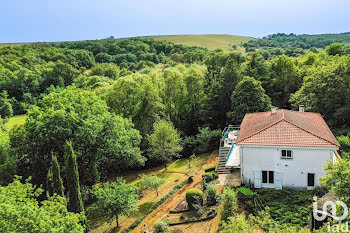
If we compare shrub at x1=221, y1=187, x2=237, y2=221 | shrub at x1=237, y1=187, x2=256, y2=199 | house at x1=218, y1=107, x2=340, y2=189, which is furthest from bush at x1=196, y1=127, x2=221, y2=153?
shrub at x1=221, y1=187, x2=237, y2=221

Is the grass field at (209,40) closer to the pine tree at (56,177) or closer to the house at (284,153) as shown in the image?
the house at (284,153)

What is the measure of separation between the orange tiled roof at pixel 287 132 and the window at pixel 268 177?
3066 millimetres

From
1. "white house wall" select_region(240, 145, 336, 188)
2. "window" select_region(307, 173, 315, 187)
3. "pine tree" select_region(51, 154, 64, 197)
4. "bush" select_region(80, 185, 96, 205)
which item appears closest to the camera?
"pine tree" select_region(51, 154, 64, 197)

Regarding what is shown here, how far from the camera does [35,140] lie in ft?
98.0

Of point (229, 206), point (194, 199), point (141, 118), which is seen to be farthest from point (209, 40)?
point (229, 206)

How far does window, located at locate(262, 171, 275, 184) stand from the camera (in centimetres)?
2673

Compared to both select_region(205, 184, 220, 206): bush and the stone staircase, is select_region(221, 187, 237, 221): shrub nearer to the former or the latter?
select_region(205, 184, 220, 206): bush

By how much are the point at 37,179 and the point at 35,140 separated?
4.96 meters

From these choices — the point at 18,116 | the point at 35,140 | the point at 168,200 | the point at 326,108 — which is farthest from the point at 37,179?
the point at 18,116

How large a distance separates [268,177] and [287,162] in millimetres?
2346

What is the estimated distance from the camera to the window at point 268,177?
26725 mm

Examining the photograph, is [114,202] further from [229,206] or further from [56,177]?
[229,206]

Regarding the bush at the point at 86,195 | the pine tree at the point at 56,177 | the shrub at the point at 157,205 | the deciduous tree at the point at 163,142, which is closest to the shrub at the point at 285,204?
the shrub at the point at 157,205

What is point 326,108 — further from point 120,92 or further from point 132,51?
point 132,51
